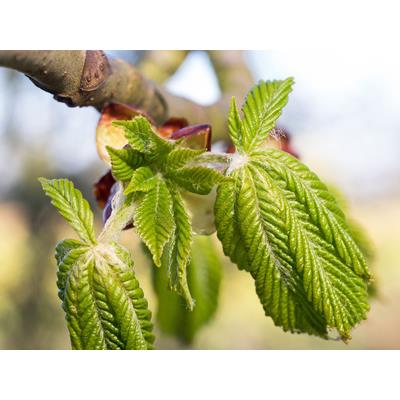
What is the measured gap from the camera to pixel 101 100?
692mm

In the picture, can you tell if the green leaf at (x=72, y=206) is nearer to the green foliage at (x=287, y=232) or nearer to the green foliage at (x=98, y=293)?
the green foliage at (x=98, y=293)

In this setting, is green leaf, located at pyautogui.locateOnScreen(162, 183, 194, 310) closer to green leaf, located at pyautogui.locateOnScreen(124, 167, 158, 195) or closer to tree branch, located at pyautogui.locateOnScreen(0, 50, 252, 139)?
green leaf, located at pyautogui.locateOnScreen(124, 167, 158, 195)

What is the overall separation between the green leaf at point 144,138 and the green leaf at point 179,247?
0.04 metres

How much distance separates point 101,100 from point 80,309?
259 millimetres

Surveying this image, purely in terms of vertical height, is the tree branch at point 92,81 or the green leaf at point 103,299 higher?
the tree branch at point 92,81

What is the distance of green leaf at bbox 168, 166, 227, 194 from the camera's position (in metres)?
0.55

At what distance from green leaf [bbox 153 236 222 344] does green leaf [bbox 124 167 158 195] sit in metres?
0.36

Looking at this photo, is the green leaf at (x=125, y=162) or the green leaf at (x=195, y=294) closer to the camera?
the green leaf at (x=125, y=162)

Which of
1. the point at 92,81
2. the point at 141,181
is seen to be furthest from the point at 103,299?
the point at 92,81

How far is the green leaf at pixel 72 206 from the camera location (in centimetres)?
56

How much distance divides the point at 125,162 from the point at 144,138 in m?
0.03

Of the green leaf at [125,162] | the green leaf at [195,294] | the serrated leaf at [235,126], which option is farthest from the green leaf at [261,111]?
the green leaf at [195,294]

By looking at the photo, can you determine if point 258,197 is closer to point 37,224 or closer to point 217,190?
point 217,190
